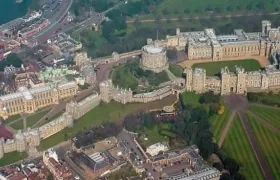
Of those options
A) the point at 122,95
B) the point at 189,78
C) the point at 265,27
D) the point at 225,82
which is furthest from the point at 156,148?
the point at 265,27

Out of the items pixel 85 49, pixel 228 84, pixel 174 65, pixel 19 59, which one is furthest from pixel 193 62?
pixel 19 59

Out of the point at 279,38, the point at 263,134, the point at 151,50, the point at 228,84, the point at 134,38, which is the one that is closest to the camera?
the point at 263,134

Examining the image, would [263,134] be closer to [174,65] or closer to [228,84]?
[228,84]

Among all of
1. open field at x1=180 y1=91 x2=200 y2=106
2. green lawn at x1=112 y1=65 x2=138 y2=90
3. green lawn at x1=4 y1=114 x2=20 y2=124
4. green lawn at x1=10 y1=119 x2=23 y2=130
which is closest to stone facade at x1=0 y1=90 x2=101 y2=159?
green lawn at x1=10 y1=119 x2=23 y2=130

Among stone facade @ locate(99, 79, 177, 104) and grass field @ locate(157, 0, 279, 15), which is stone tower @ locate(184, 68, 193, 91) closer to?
stone facade @ locate(99, 79, 177, 104)

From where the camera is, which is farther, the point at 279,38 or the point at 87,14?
the point at 87,14

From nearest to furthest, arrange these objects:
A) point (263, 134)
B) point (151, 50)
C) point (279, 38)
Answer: point (263, 134) < point (151, 50) < point (279, 38)
